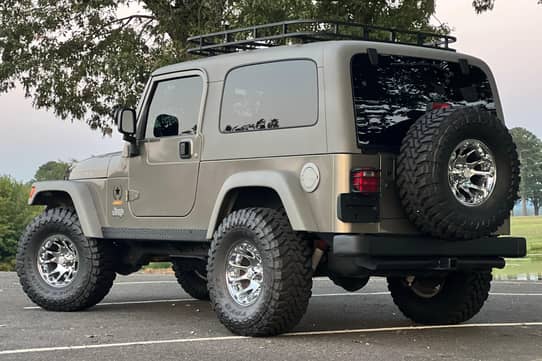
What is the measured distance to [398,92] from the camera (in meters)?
7.97

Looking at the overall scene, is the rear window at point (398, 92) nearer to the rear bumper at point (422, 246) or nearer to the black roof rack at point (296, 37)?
the black roof rack at point (296, 37)

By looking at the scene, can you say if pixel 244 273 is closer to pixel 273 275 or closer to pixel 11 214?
pixel 273 275

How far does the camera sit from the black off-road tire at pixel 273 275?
7.57 meters

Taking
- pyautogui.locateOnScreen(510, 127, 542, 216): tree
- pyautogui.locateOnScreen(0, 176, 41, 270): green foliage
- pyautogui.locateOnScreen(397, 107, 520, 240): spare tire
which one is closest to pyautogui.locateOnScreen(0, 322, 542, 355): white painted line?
pyautogui.locateOnScreen(397, 107, 520, 240): spare tire

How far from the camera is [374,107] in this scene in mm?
7750

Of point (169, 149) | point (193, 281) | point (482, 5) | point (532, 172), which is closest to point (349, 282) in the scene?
point (169, 149)

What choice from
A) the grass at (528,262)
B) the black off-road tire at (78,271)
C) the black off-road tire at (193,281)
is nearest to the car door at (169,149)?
the black off-road tire at (78,271)

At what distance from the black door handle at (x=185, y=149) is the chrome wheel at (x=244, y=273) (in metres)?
1.16

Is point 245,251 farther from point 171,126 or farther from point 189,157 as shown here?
point 171,126

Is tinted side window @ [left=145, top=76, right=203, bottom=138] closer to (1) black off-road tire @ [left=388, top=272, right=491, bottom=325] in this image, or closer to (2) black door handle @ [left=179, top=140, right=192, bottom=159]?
(2) black door handle @ [left=179, top=140, right=192, bottom=159]

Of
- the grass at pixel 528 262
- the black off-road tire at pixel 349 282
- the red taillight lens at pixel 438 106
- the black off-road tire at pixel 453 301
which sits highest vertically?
the red taillight lens at pixel 438 106

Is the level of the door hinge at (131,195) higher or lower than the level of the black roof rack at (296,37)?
lower

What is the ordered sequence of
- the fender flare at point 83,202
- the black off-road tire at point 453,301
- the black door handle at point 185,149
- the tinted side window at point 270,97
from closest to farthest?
the tinted side window at point 270,97 → the black door handle at point 185,149 → the black off-road tire at point 453,301 → the fender flare at point 83,202

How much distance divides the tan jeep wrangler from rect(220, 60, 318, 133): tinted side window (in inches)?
0.5
